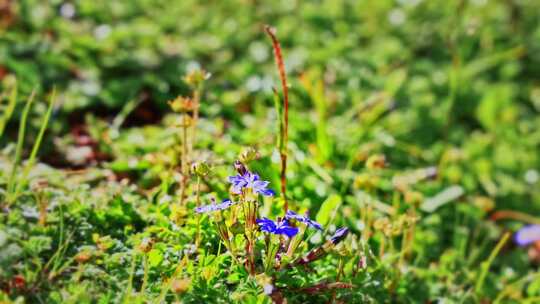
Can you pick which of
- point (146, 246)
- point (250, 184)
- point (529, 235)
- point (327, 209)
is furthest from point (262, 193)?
point (529, 235)

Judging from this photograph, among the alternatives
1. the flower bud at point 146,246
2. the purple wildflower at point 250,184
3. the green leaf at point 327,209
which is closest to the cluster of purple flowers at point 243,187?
the purple wildflower at point 250,184

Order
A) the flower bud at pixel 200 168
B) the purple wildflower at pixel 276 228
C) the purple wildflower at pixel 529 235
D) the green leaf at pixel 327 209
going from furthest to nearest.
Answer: the purple wildflower at pixel 529 235, the green leaf at pixel 327 209, the flower bud at pixel 200 168, the purple wildflower at pixel 276 228

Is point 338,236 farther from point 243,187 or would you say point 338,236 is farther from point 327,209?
point 327,209

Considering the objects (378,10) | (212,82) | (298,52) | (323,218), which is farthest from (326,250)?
(378,10)

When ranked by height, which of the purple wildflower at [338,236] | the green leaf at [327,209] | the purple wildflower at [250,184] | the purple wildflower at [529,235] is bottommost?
the purple wildflower at [338,236]

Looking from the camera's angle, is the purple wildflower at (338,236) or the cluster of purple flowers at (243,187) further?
the purple wildflower at (338,236)

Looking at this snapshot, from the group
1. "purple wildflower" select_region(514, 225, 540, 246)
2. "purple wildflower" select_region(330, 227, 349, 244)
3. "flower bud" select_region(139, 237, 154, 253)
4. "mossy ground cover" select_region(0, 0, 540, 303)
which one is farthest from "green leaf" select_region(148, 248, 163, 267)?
"purple wildflower" select_region(514, 225, 540, 246)

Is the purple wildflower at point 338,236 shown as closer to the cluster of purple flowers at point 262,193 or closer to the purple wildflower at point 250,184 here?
the cluster of purple flowers at point 262,193

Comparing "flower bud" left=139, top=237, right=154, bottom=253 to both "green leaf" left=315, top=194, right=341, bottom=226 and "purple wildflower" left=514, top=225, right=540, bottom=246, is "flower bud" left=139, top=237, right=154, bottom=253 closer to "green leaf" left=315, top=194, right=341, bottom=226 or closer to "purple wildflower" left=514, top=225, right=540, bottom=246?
"green leaf" left=315, top=194, right=341, bottom=226
